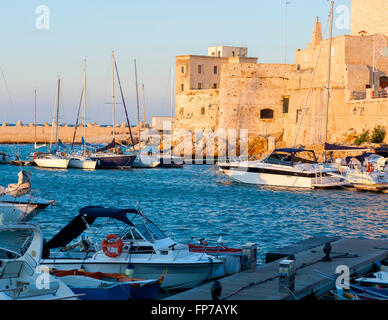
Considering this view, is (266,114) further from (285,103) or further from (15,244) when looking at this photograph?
(15,244)

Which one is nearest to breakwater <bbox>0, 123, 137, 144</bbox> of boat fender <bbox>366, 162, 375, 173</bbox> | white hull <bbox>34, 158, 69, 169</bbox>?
white hull <bbox>34, 158, 69, 169</bbox>

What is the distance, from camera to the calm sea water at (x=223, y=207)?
1880 cm

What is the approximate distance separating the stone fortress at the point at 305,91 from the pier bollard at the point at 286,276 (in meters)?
27.0

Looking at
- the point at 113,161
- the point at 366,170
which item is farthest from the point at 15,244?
the point at 113,161

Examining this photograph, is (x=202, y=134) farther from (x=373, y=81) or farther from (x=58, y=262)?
(x=58, y=262)

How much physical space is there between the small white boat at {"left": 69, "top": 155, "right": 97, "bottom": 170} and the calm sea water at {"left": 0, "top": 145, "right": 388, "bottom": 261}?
428cm

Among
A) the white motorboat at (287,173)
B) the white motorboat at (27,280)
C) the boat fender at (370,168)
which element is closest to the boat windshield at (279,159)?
the white motorboat at (287,173)

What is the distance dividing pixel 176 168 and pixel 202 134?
7.43 meters

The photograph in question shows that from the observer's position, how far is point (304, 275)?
10.5 metres

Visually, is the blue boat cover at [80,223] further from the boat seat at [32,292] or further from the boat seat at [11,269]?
the boat seat at [32,292]

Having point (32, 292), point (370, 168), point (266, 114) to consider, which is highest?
point (266, 114)

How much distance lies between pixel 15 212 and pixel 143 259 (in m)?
7.83

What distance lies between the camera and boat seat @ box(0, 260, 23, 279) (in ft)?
29.3

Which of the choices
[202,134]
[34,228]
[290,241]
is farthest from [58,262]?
[202,134]
